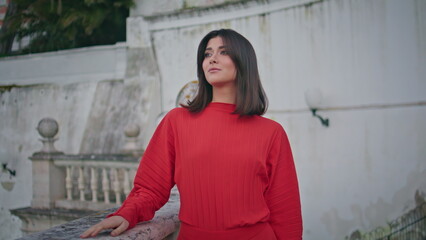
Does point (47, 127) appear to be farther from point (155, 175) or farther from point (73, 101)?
point (155, 175)

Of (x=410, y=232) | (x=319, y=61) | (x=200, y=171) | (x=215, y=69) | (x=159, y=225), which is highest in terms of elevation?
(x=319, y=61)

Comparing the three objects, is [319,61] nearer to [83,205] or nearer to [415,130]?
[415,130]

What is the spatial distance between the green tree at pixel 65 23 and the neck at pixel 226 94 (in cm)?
807

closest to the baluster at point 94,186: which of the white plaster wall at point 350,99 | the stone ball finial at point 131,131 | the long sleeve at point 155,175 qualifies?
the stone ball finial at point 131,131

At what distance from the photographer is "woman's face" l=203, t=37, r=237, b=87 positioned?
1.77 meters

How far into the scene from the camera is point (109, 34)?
1080 centimetres

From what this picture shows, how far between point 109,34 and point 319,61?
257 inches

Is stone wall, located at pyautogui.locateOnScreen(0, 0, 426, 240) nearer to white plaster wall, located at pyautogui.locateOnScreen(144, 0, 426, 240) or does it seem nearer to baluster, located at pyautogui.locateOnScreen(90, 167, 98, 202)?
white plaster wall, located at pyautogui.locateOnScreen(144, 0, 426, 240)

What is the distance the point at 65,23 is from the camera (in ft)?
32.9

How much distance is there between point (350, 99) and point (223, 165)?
462 centimetres

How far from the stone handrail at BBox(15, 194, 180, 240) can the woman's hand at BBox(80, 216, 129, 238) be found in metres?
0.03

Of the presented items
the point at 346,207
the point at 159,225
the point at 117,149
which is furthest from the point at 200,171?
the point at 117,149

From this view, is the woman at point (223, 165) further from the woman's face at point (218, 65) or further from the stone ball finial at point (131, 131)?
the stone ball finial at point (131, 131)

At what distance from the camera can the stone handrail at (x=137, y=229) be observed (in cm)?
162
